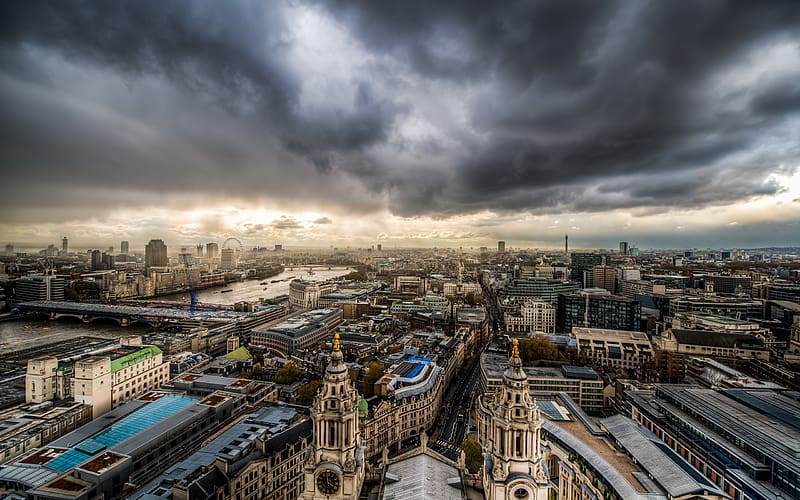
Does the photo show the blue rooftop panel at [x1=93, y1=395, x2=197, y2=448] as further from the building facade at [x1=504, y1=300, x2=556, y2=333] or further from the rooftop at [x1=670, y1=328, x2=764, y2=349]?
the building facade at [x1=504, y1=300, x2=556, y2=333]

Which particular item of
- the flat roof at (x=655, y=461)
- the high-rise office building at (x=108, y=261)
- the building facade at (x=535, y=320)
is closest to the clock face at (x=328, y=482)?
the flat roof at (x=655, y=461)

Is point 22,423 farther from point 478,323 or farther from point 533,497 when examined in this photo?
point 478,323

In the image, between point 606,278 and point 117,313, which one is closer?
point 117,313

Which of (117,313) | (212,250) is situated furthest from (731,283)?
(212,250)

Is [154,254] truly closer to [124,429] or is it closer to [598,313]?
[124,429]

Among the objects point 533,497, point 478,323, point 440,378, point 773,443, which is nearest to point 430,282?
point 478,323

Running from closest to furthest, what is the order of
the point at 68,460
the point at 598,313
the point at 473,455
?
the point at 68,460, the point at 473,455, the point at 598,313
